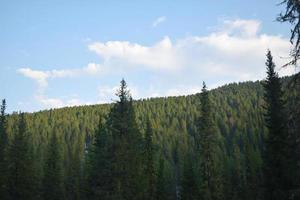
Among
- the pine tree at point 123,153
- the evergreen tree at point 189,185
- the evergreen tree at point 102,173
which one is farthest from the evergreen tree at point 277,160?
the evergreen tree at point 189,185

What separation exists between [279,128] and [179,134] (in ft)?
454

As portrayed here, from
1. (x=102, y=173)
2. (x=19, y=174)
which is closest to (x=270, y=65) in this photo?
(x=102, y=173)

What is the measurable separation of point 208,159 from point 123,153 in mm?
11934

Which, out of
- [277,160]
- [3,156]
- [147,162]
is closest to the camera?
[277,160]

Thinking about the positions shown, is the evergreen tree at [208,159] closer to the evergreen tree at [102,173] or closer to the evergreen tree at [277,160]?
the evergreen tree at [277,160]

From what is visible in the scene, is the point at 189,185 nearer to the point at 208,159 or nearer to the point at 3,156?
the point at 208,159

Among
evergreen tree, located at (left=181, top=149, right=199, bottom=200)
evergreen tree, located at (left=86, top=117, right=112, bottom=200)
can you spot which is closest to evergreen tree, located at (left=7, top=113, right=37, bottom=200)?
evergreen tree, located at (left=86, top=117, right=112, bottom=200)

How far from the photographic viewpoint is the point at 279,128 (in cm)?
3078

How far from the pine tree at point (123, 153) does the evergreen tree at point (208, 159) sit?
739 cm

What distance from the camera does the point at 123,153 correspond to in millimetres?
32719

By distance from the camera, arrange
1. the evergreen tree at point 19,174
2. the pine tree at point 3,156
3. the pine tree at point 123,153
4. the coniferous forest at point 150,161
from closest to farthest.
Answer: the coniferous forest at point 150,161 < the pine tree at point 123,153 < the pine tree at point 3,156 < the evergreen tree at point 19,174

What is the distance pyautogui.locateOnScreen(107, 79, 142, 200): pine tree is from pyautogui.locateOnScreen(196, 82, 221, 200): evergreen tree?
739cm

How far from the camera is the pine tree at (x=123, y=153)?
3250 centimetres

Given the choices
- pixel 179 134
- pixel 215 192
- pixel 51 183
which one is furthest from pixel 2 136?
pixel 179 134
